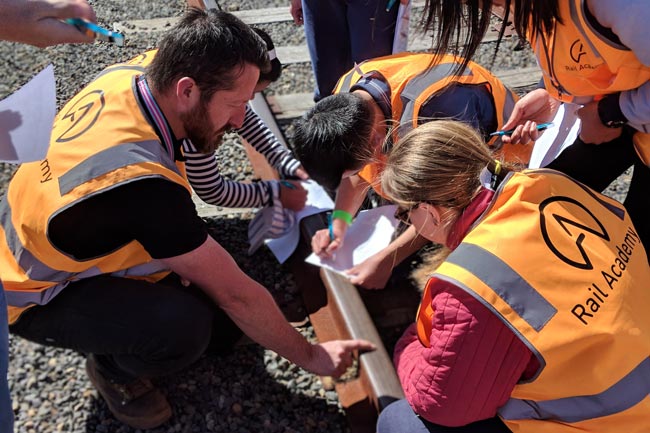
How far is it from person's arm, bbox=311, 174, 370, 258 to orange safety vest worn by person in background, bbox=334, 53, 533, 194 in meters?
0.23

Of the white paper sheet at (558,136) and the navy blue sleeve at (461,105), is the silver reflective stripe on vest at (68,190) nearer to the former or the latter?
the navy blue sleeve at (461,105)

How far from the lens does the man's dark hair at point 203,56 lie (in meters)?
2.40

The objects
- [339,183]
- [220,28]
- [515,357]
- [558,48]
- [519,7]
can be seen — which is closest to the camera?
[515,357]

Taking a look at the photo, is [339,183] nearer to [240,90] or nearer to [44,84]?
[240,90]

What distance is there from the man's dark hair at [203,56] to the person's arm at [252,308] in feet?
1.95

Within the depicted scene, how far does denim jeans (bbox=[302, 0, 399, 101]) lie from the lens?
3.57 m

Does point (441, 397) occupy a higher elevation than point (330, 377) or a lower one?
higher

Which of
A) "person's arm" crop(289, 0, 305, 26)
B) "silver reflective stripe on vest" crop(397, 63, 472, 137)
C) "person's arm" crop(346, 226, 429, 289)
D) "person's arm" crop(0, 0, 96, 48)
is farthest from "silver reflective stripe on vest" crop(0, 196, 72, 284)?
"person's arm" crop(289, 0, 305, 26)

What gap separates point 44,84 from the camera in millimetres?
1871

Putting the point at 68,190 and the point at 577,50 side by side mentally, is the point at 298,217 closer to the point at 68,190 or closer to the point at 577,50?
the point at 68,190

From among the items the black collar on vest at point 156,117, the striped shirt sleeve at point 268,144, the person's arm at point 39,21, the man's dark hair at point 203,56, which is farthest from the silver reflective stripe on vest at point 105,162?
the striped shirt sleeve at point 268,144

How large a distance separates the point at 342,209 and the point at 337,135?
1.94 ft

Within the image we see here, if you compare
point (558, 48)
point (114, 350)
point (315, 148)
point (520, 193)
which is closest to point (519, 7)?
point (558, 48)

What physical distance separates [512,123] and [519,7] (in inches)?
32.1
